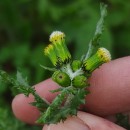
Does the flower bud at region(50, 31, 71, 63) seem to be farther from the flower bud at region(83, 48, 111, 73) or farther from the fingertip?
the fingertip

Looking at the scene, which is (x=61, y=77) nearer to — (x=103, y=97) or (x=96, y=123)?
(x=96, y=123)

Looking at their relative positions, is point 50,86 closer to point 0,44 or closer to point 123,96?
point 123,96

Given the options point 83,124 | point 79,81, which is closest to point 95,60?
point 79,81

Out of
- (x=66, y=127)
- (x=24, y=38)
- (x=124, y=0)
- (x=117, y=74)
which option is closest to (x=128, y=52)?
(x=124, y=0)

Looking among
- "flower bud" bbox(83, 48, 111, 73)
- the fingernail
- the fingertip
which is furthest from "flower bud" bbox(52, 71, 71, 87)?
the fingertip

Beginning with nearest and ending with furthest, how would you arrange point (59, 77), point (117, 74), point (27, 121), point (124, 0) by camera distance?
point (59, 77), point (117, 74), point (27, 121), point (124, 0)

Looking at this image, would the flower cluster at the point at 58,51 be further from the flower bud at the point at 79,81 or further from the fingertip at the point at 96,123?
the fingertip at the point at 96,123

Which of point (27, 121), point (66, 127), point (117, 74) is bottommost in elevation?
point (66, 127)

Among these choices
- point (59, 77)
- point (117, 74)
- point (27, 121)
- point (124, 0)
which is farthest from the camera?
point (124, 0)
